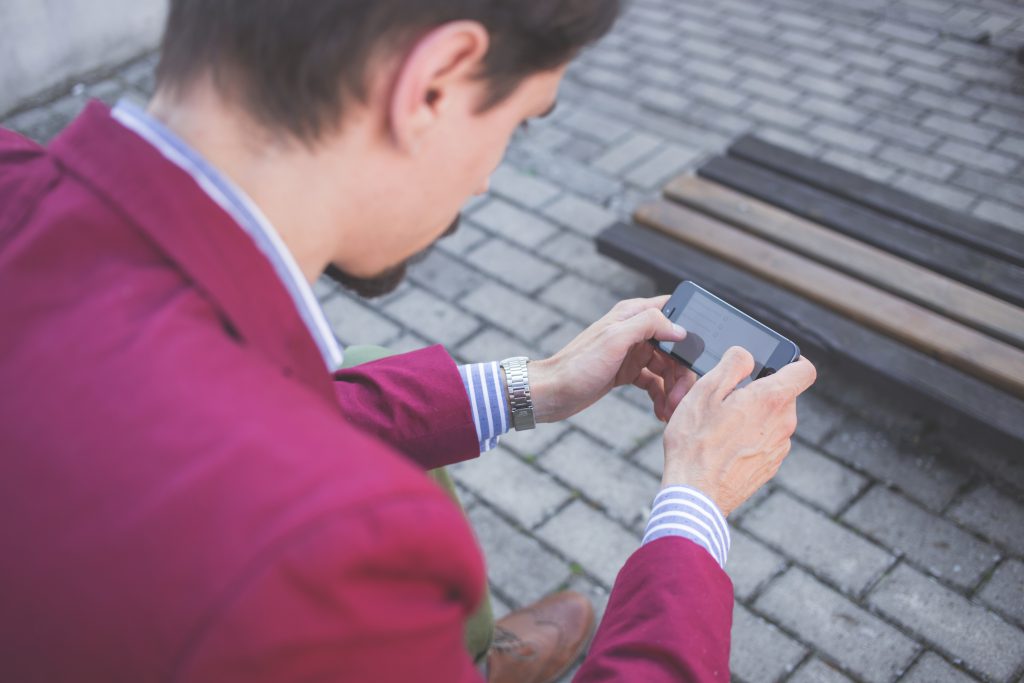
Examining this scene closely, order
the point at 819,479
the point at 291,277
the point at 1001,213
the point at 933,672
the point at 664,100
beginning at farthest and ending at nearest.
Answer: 1. the point at 664,100
2. the point at 1001,213
3. the point at 819,479
4. the point at 933,672
5. the point at 291,277

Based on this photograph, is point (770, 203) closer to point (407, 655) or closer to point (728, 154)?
point (728, 154)

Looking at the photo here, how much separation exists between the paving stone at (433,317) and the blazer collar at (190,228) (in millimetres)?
2374

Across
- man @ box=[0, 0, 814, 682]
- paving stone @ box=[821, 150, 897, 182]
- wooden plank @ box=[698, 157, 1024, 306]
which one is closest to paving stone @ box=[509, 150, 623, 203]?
wooden plank @ box=[698, 157, 1024, 306]

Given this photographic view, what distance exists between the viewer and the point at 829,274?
3.23 metres

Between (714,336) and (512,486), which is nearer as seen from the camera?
(714,336)

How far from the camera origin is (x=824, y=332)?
3.06m

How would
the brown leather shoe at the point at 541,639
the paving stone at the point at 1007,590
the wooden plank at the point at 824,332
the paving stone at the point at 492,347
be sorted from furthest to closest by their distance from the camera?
the paving stone at the point at 492,347
the wooden plank at the point at 824,332
the paving stone at the point at 1007,590
the brown leather shoe at the point at 541,639

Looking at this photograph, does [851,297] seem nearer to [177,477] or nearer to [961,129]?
[961,129]

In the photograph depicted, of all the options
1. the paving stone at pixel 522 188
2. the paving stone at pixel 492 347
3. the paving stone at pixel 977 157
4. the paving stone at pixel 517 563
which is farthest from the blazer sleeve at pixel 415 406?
the paving stone at pixel 977 157

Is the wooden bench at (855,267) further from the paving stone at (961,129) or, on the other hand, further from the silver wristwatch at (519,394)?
the silver wristwatch at (519,394)

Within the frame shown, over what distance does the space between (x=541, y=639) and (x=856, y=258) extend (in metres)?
1.72

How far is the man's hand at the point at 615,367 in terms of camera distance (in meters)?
1.90

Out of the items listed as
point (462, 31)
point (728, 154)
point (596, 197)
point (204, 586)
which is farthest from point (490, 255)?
point (204, 586)

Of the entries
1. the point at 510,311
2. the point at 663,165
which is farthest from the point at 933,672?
the point at 663,165
